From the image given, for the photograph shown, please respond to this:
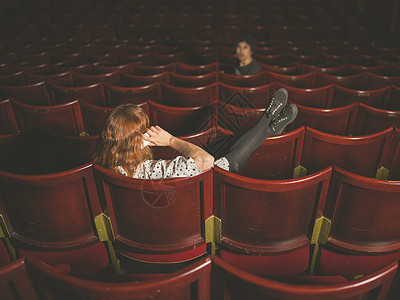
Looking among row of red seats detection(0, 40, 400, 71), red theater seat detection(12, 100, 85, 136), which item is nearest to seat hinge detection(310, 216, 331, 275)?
red theater seat detection(12, 100, 85, 136)

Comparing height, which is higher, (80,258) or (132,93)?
(132,93)

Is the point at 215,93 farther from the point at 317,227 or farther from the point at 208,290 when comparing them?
the point at 208,290

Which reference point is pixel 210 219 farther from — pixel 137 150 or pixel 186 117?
pixel 186 117

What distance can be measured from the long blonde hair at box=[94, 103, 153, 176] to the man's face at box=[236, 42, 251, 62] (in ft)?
2.25

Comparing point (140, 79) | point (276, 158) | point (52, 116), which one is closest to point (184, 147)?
point (276, 158)

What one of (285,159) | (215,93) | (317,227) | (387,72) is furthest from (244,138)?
(387,72)

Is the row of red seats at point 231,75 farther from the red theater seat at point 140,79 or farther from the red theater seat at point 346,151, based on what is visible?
the red theater seat at point 346,151

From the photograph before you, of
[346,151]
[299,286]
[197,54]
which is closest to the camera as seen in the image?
[299,286]

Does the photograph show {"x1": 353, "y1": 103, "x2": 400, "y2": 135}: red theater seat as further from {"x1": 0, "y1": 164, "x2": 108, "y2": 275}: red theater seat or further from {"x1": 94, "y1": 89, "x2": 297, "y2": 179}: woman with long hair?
{"x1": 0, "y1": 164, "x2": 108, "y2": 275}: red theater seat

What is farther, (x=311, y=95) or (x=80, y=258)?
(x=311, y=95)

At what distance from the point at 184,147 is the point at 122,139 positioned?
10cm

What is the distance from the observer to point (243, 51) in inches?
39.1

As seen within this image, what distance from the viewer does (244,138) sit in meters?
0.56

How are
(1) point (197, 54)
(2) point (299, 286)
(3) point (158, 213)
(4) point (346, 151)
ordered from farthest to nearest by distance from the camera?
1. (1) point (197, 54)
2. (4) point (346, 151)
3. (3) point (158, 213)
4. (2) point (299, 286)
